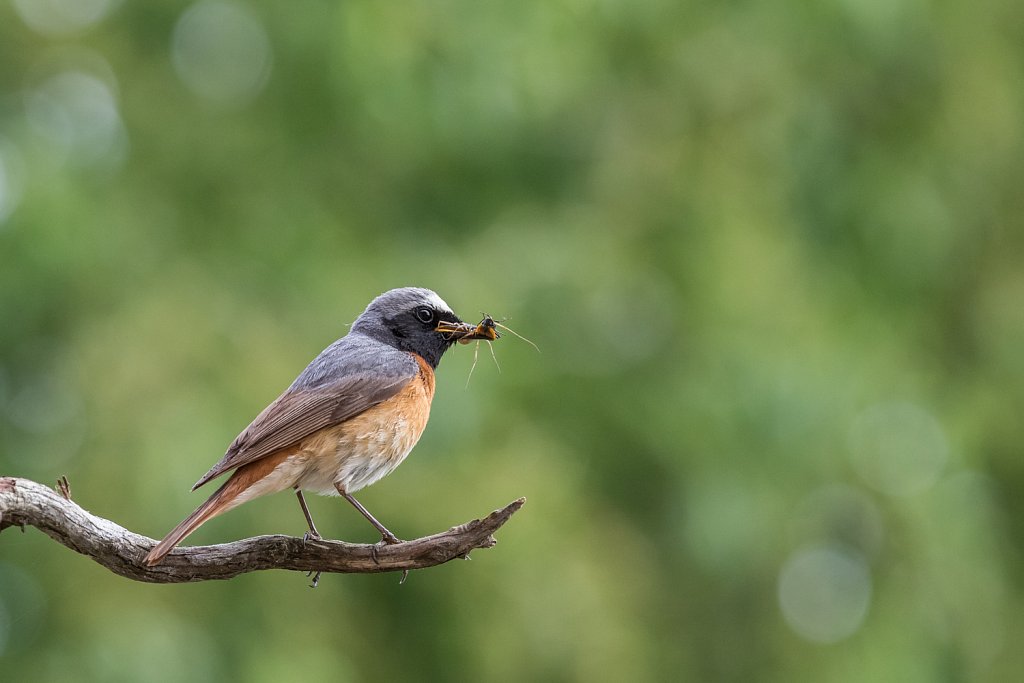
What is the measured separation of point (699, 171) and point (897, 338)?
7.93 ft

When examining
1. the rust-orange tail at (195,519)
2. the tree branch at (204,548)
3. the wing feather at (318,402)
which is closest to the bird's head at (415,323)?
the wing feather at (318,402)

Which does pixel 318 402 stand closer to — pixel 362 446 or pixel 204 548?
pixel 362 446

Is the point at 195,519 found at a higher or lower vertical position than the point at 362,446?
lower

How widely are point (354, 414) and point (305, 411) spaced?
224 millimetres

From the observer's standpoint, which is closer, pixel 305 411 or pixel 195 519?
pixel 195 519

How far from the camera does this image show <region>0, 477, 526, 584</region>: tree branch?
3730 millimetres

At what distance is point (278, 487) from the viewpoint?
4727 mm

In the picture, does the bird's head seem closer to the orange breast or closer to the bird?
the bird

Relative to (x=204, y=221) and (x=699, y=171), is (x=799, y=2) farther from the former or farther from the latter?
(x=204, y=221)

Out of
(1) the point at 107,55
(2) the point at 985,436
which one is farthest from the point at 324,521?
(2) the point at 985,436

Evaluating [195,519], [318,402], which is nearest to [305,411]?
[318,402]

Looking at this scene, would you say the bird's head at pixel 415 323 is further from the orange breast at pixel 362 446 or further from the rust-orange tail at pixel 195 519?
the rust-orange tail at pixel 195 519

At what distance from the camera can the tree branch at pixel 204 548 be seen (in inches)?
147

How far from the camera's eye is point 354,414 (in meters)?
4.92
